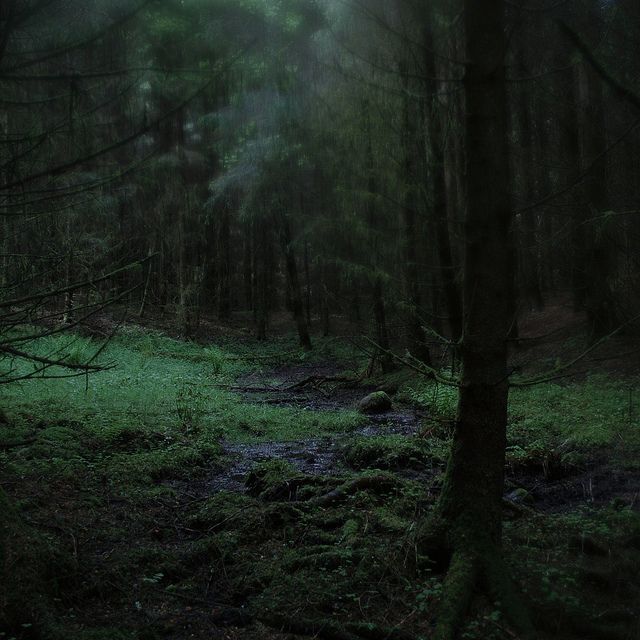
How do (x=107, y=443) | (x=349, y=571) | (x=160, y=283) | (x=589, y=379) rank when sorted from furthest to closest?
1. (x=160, y=283)
2. (x=589, y=379)
3. (x=107, y=443)
4. (x=349, y=571)

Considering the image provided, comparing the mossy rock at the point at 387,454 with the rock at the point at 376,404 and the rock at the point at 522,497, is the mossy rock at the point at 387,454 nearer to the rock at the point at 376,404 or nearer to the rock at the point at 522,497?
the rock at the point at 522,497

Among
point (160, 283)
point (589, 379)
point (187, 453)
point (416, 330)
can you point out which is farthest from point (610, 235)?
point (160, 283)

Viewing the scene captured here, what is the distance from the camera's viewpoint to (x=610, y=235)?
952 centimetres

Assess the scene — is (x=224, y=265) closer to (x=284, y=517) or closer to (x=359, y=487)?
(x=359, y=487)

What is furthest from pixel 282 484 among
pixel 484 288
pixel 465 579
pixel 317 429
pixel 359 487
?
pixel 317 429

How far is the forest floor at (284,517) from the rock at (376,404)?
103 centimetres

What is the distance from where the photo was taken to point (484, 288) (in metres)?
3.90

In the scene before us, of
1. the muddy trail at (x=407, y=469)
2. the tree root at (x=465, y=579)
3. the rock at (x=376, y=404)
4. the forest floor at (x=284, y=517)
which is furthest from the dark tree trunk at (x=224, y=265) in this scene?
the tree root at (x=465, y=579)

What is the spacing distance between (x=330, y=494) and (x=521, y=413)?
16.8 ft

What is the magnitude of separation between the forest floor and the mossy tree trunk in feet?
1.05

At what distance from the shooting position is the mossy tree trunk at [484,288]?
152 inches

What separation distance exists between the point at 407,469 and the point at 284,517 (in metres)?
2.46

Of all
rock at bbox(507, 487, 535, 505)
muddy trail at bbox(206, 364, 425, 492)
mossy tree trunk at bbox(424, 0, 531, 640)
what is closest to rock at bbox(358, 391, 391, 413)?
muddy trail at bbox(206, 364, 425, 492)

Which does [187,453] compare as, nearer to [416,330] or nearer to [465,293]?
[465,293]
